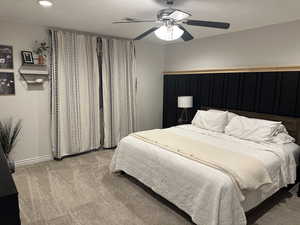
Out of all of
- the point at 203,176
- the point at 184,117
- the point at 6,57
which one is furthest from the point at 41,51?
the point at 203,176

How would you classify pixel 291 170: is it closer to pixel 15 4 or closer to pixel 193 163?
pixel 193 163

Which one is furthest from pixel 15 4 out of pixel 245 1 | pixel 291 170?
pixel 291 170

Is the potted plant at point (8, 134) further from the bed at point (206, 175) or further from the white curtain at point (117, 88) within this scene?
the bed at point (206, 175)

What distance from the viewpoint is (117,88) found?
14.2 ft

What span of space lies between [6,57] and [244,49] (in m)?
3.85

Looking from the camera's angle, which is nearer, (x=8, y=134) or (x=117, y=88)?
(x=8, y=134)

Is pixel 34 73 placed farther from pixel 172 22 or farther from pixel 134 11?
pixel 172 22

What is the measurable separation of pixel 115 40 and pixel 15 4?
192 cm

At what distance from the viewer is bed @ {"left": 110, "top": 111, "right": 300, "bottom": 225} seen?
6.22 ft

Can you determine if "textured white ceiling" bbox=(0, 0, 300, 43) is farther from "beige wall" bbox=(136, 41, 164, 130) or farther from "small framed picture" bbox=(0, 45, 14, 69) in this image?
"beige wall" bbox=(136, 41, 164, 130)

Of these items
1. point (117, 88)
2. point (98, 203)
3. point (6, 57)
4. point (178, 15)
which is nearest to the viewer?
point (178, 15)

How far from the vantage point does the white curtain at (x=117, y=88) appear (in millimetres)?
4172

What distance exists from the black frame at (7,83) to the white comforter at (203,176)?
1960 mm

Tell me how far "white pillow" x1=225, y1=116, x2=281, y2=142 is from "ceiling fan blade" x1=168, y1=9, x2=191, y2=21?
1832 millimetres
